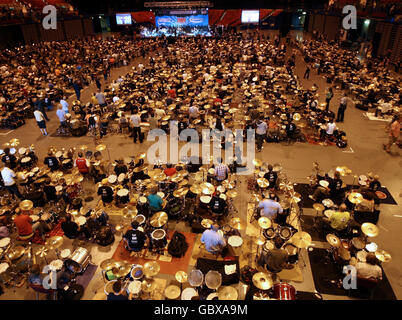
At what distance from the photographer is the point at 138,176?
11039 millimetres

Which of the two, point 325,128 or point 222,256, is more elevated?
point 325,128

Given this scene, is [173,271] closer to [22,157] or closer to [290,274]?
[290,274]

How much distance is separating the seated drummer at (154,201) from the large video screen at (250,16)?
1965 inches

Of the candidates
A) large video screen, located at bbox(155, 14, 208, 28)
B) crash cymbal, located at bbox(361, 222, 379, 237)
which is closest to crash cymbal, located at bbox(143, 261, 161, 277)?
crash cymbal, located at bbox(361, 222, 379, 237)

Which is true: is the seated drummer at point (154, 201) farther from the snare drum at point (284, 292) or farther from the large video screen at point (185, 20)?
the large video screen at point (185, 20)

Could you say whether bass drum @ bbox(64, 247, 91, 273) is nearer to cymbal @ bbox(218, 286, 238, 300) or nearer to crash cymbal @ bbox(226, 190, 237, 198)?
cymbal @ bbox(218, 286, 238, 300)

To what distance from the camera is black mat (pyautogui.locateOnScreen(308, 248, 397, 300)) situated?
7.38 m

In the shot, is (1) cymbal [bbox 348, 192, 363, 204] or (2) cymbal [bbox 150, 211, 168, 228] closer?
(2) cymbal [bbox 150, 211, 168, 228]

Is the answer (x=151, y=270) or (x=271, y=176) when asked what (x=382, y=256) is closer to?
(x=271, y=176)

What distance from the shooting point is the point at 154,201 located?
9.18 metres

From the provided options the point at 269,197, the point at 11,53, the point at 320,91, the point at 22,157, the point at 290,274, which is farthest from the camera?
the point at 11,53

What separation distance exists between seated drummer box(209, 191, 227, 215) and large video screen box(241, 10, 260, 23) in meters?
49.5
